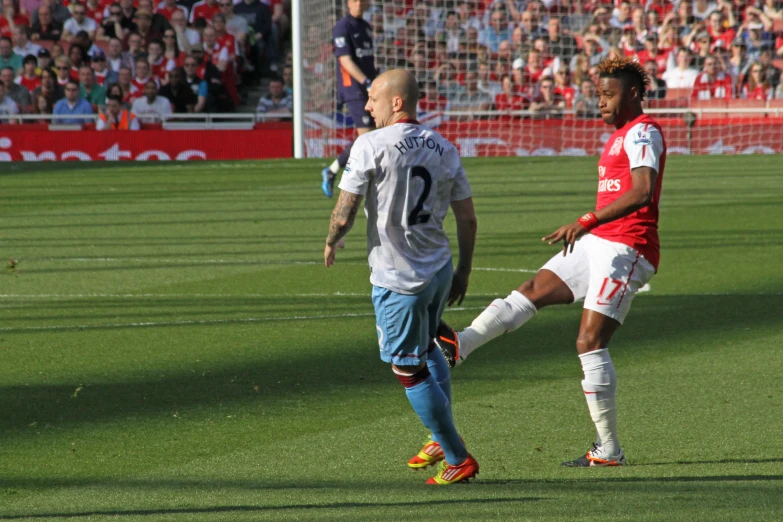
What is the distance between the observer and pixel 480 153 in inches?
823

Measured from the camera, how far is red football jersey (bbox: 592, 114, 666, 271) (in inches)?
187

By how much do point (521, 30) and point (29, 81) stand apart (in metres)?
9.65

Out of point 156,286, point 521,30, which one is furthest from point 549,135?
point 156,286

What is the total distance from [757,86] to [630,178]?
17.1 m

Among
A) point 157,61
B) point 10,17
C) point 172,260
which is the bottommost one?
point 172,260

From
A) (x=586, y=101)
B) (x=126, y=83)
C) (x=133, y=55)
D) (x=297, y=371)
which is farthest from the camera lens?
(x=133, y=55)

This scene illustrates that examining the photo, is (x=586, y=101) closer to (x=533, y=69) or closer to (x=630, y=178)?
(x=533, y=69)

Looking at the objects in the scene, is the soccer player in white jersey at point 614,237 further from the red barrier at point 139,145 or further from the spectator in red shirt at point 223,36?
the spectator in red shirt at point 223,36

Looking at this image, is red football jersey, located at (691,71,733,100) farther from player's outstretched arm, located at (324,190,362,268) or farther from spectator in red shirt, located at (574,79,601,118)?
player's outstretched arm, located at (324,190,362,268)

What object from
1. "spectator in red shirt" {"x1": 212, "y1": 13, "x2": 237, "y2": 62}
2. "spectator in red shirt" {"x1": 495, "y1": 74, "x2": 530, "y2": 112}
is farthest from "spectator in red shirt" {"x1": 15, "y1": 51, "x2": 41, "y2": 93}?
"spectator in red shirt" {"x1": 495, "y1": 74, "x2": 530, "y2": 112}

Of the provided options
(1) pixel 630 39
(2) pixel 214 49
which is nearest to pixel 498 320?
(1) pixel 630 39

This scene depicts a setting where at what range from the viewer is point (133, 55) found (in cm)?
2409

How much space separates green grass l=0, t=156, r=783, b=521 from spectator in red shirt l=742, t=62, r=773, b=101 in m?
9.15

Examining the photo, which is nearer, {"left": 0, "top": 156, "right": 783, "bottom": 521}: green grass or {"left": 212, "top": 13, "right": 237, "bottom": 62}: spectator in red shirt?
{"left": 0, "top": 156, "right": 783, "bottom": 521}: green grass
